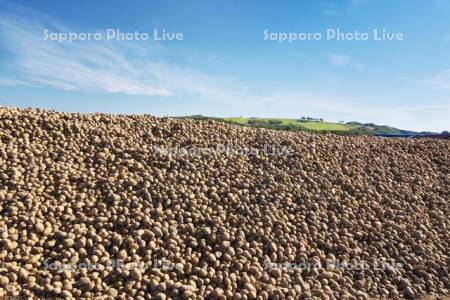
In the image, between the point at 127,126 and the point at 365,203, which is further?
the point at 127,126

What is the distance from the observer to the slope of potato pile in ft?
24.6

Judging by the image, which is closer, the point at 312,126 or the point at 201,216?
the point at 201,216

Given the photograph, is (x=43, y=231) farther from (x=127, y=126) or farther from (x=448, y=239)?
(x=448, y=239)

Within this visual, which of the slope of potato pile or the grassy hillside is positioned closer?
the slope of potato pile

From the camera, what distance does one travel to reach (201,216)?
898 cm

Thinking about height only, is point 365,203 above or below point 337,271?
above

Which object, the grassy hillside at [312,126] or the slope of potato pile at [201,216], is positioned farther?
the grassy hillside at [312,126]

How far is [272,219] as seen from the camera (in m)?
9.27

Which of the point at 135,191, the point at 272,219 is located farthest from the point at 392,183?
the point at 135,191

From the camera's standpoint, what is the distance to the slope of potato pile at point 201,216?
24.6ft

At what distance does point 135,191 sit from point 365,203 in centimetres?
566

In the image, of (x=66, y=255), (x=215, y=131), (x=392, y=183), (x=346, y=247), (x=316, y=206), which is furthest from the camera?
(x=215, y=131)

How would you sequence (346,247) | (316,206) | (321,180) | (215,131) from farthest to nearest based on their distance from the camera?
(215,131) < (321,180) < (316,206) < (346,247)

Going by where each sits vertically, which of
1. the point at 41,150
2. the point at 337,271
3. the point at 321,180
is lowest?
the point at 337,271
